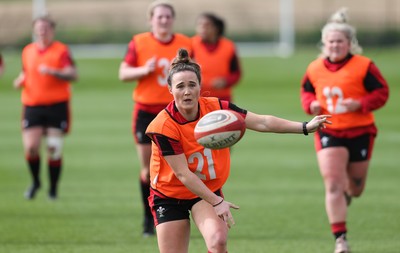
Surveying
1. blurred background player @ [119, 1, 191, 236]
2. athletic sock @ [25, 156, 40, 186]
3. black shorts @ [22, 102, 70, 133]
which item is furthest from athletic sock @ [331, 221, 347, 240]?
athletic sock @ [25, 156, 40, 186]

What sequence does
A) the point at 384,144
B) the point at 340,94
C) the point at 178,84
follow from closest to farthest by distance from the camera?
the point at 178,84 < the point at 340,94 < the point at 384,144

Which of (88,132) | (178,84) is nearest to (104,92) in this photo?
(88,132)

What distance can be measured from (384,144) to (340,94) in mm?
8093

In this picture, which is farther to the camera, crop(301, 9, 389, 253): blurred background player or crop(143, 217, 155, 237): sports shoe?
crop(143, 217, 155, 237): sports shoe

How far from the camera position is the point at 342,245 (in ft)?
27.9

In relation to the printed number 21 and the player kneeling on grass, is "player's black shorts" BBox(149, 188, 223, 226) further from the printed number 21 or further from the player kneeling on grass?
the printed number 21

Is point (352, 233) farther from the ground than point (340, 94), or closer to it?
closer to it

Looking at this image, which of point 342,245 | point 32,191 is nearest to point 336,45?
point 342,245

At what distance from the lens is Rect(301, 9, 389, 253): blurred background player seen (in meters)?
8.63

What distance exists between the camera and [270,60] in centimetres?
3597

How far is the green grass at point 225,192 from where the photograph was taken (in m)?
9.18

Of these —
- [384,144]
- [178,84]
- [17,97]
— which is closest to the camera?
[178,84]

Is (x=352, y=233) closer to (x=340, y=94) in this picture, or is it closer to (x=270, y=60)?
(x=340, y=94)

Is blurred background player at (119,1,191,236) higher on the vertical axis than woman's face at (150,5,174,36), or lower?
lower
